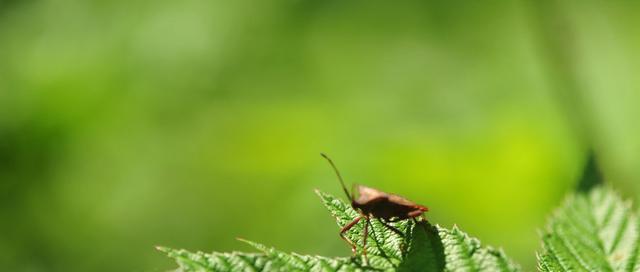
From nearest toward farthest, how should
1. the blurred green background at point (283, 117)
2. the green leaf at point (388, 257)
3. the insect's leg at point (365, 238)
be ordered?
the green leaf at point (388, 257), the insect's leg at point (365, 238), the blurred green background at point (283, 117)

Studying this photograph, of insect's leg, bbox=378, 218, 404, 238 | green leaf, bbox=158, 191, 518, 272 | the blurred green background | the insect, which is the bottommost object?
green leaf, bbox=158, 191, 518, 272

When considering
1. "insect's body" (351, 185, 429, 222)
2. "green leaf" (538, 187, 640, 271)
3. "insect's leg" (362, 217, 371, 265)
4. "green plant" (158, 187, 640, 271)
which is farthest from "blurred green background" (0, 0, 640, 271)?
"insect's leg" (362, 217, 371, 265)

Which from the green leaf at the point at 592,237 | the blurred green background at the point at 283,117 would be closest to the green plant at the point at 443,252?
the green leaf at the point at 592,237

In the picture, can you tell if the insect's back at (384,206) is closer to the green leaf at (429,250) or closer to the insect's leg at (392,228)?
the insect's leg at (392,228)

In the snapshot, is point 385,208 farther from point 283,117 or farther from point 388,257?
point 283,117

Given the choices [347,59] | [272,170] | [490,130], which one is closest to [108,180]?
[272,170]

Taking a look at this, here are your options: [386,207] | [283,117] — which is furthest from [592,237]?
[283,117]

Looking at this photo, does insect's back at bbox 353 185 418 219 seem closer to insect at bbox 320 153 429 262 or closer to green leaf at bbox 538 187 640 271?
insect at bbox 320 153 429 262
